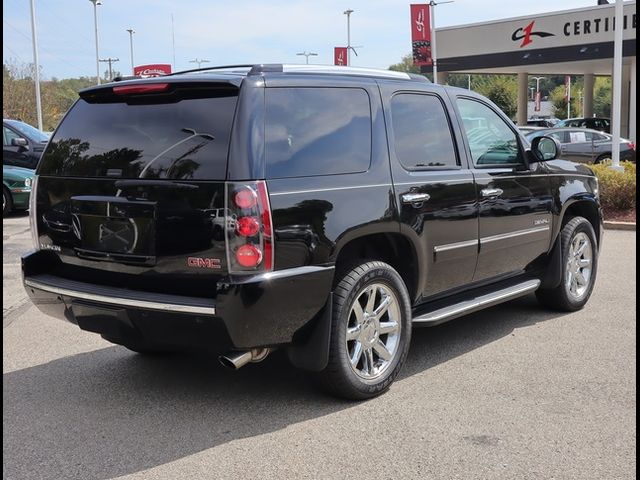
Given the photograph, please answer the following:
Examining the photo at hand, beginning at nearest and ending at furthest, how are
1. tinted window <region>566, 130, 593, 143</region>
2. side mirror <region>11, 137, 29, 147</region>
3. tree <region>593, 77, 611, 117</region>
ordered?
side mirror <region>11, 137, 29, 147</region>, tinted window <region>566, 130, 593, 143</region>, tree <region>593, 77, 611, 117</region>

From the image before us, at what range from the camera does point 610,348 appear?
17.6 feet

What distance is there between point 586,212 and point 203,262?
4.38m

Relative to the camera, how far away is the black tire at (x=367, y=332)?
4.18 meters

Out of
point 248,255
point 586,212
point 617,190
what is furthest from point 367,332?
point 617,190

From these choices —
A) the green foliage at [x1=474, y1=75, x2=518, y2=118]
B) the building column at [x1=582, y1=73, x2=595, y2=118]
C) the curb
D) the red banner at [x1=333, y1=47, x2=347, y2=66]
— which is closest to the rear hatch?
the curb

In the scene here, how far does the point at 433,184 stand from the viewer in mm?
4875

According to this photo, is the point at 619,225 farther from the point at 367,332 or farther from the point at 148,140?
the point at 148,140

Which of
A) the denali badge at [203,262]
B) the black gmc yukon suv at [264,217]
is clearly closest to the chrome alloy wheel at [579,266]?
the black gmc yukon suv at [264,217]

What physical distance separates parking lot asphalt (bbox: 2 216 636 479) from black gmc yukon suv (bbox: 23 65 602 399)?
368 millimetres

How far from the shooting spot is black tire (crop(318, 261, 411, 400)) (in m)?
4.18

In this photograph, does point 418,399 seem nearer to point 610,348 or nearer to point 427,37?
point 610,348

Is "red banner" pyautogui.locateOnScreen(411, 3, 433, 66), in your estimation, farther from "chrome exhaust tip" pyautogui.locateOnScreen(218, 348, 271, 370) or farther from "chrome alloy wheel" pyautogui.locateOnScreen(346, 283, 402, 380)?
"chrome exhaust tip" pyautogui.locateOnScreen(218, 348, 271, 370)

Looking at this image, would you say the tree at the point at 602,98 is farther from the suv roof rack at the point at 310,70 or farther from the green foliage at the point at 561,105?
the suv roof rack at the point at 310,70

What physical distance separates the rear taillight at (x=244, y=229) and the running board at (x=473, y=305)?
58.8 inches
